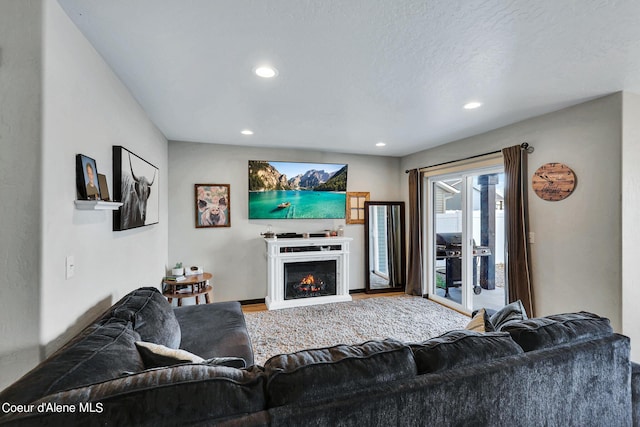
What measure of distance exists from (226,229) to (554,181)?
413cm

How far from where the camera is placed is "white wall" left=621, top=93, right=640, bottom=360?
2.27 m

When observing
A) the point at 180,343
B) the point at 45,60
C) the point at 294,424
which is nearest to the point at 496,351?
the point at 294,424

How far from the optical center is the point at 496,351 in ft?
3.70

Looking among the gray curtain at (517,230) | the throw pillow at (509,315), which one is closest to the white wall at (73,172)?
the throw pillow at (509,315)

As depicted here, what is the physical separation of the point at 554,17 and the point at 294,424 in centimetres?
216

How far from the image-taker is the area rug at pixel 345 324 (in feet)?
9.96

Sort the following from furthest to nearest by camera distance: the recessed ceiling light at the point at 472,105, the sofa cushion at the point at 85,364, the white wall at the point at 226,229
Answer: the white wall at the point at 226,229 < the recessed ceiling light at the point at 472,105 < the sofa cushion at the point at 85,364

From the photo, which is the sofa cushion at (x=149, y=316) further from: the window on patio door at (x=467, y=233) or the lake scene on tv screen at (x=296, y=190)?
the window on patio door at (x=467, y=233)

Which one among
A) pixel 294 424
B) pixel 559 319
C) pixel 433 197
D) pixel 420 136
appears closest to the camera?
pixel 294 424

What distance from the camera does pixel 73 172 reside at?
4.64 feet

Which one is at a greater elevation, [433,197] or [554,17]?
[554,17]

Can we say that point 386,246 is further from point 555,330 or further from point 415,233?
point 555,330

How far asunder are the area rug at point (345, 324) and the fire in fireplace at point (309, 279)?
329mm

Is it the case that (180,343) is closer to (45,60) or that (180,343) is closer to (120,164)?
(120,164)
